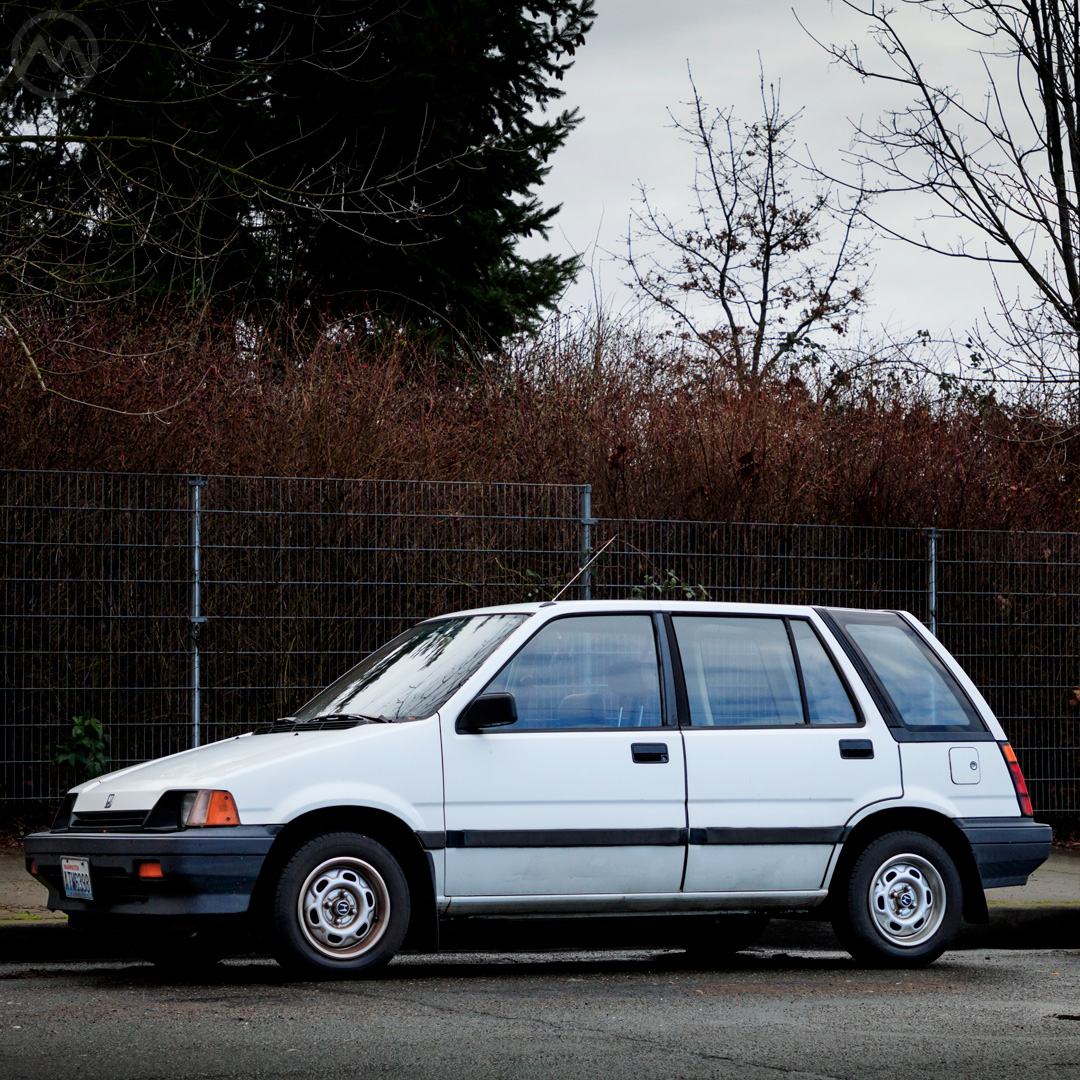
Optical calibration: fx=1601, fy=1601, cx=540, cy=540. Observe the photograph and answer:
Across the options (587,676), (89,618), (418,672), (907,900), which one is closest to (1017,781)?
(907,900)

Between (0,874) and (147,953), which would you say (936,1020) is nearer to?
(147,953)

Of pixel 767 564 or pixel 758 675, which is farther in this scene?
pixel 767 564

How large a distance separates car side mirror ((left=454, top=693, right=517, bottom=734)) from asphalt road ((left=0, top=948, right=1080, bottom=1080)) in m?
1.13

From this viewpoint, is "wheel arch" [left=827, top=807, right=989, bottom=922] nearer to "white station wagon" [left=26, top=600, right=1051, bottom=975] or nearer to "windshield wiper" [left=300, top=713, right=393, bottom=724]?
"white station wagon" [left=26, top=600, right=1051, bottom=975]

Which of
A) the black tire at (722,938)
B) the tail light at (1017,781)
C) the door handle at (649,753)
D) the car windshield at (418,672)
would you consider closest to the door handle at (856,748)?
the tail light at (1017,781)

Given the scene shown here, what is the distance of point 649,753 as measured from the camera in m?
7.30

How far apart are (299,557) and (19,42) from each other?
14.6ft

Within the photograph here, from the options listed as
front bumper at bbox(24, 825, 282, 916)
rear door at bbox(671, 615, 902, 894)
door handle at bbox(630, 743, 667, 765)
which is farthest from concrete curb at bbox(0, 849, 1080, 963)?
door handle at bbox(630, 743, 667, 765)

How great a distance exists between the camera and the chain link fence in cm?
1083

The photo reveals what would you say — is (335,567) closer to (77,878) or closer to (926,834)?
(77,878)

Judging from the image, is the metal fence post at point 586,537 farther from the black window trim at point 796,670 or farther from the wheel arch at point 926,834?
the wheel arch at point 926,834

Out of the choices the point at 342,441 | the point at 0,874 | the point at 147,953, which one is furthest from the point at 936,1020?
the point at 342,441

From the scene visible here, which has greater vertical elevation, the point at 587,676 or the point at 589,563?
the point at 589,563

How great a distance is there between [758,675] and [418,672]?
164 centimetres
